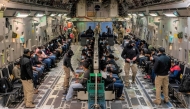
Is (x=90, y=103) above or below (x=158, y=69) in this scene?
below

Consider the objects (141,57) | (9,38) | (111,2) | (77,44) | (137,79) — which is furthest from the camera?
(77,44)

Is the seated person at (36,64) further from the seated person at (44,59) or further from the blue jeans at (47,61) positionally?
the blue jeans at (47,61)

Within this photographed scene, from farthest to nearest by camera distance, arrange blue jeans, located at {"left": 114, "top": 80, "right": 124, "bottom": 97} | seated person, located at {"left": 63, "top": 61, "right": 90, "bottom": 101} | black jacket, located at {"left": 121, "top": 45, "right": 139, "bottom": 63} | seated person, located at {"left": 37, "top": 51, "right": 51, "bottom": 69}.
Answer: seated person, located at {"left": 37, "top": 51, "right": 51, "bottom": 69}, black jacket, located at {"left": 121, "top": 45, "right": 139, "bottom": 63}, blue jeans, located at {"left": 114, "top": 80, "right": 124, "bottom": 97}, seated person, located at {"left": 63, "top": 61, "right": 90, "bottom": 101}

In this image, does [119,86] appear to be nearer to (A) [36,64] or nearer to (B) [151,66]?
(B) [151,66]

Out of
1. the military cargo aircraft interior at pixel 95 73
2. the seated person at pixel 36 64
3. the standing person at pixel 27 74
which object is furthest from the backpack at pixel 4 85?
the seated person at pixel 36 64

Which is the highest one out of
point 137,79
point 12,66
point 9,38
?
point 9,38

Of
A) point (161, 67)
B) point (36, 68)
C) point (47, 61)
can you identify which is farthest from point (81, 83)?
point (47, 61)

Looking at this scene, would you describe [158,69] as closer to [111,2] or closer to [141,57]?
[141,57]

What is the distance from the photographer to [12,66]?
10.3m

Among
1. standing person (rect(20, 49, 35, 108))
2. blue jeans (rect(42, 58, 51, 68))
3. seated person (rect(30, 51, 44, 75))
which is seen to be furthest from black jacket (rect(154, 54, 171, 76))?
blue jeans (rect(42, 58, 51, 68))

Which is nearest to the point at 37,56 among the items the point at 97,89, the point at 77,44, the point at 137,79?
the point at 137,79

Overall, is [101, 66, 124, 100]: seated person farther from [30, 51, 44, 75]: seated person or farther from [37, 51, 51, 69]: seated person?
[37, 51, 51, 69]: seated person

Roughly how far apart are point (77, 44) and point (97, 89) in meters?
17.9

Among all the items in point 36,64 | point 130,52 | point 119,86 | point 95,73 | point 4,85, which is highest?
point 130,52
